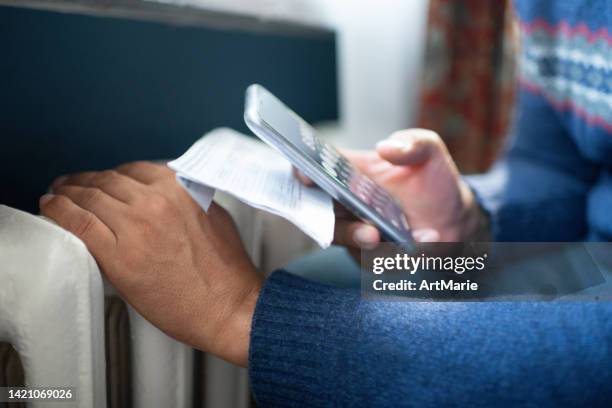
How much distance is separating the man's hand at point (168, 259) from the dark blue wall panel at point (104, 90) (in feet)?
0.58

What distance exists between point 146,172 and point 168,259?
120mm

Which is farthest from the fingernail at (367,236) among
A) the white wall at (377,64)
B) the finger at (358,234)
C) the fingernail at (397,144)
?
the white wall at (377,64)

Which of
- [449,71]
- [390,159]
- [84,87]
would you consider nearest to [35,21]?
[84,87]

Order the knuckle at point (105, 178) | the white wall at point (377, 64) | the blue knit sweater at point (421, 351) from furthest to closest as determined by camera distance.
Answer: the white wall at point (377, 64)
the knuckle at point (105, 178)
the blue knit sweater at point (421, 351)

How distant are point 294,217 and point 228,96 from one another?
0.58 meters

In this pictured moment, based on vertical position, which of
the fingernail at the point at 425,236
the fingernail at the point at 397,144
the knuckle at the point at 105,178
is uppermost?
the fingernail at the point at 397,144

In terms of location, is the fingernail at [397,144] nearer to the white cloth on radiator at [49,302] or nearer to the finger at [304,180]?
the finger at [304,180]

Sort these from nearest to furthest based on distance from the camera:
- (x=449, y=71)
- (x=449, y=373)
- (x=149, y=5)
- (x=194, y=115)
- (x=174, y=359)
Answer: (x=449, y=373)
(x=174, y=359)
(x=149, y=5)
(x=194, y=115)
(x=449, y=71)

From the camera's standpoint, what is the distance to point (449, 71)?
56.2 inches

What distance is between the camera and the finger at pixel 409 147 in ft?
2.04

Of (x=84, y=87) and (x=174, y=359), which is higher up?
(x=84, y=87)

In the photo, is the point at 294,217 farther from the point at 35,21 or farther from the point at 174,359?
the point at 35,21

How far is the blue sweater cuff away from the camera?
1.50ft

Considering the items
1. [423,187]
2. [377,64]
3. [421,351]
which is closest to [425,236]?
[423,187]
